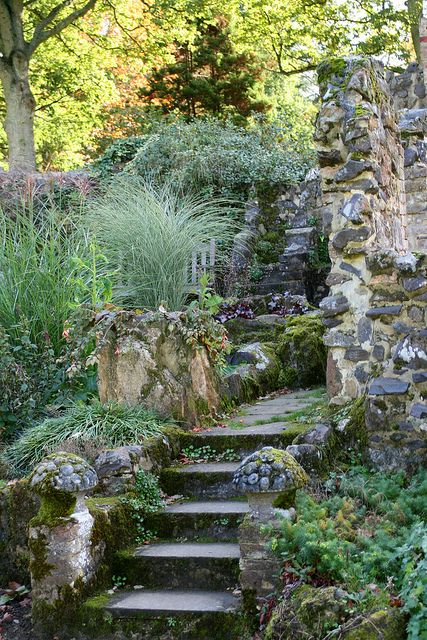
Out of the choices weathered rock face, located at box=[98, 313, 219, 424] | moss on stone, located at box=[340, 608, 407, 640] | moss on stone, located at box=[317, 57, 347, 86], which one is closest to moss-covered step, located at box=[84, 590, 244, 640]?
moss on stone, located at box=[340, 608, 407, 640]

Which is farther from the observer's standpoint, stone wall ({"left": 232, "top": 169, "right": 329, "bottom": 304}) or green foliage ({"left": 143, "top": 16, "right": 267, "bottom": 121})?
green foliage ({"left": 143, "top": 16, "right": 267, "bottom": 121})

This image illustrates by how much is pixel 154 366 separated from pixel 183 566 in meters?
2.05

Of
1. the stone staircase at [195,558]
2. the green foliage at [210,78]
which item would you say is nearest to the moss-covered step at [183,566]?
the stone staircase at [195,558]

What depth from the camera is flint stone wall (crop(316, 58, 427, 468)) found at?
5.54 meters

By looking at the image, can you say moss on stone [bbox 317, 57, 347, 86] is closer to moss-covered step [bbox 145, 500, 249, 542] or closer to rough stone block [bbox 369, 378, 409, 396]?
rough stone block [bbox 369, 378, 409, 396]

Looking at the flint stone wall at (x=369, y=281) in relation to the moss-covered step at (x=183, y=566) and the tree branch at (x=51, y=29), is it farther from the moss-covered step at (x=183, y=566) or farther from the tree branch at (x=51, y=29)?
the tree branch at (x=51, y=29)

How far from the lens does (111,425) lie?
627 centimetres

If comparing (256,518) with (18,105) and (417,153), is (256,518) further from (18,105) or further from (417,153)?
(18,105)

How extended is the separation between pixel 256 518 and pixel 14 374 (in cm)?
316

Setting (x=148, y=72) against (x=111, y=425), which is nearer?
(x=111, y=425)

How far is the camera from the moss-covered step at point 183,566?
4965mm

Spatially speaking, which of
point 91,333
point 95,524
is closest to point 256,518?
point 95,524

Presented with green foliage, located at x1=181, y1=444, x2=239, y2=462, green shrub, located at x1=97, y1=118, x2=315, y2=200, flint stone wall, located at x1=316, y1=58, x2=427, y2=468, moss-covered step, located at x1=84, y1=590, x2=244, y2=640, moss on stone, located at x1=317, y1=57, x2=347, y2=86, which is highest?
green shrub, located at x1=97, y1=118, x2=315, y2=200

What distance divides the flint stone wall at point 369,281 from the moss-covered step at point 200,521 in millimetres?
1105
